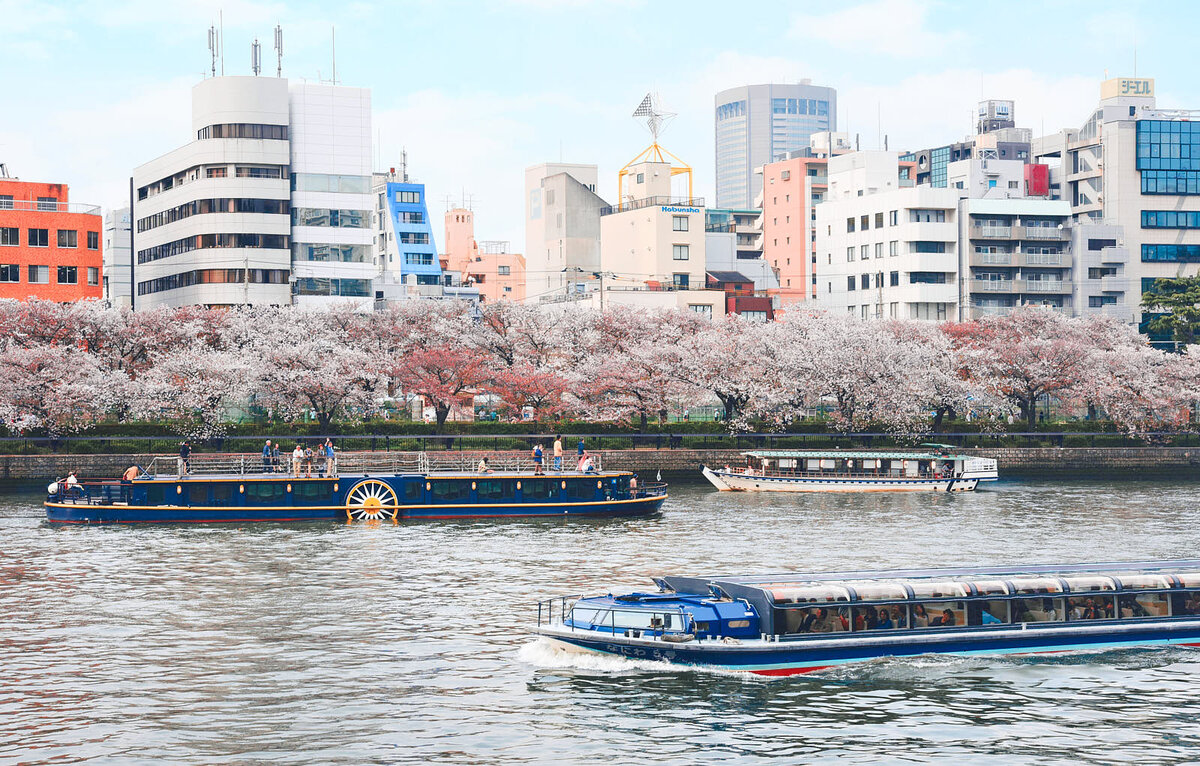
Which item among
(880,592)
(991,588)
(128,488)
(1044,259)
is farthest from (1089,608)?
(1044,259)

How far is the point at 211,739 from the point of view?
2717 centimetres

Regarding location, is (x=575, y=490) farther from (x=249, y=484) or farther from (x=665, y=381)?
(x=665, y=381)

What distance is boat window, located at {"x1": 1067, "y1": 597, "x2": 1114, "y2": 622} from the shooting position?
35312 mm

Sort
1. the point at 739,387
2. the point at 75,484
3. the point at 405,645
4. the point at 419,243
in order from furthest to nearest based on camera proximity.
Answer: the point at 419,243
the point at 739,387
the point at 75,484
the point at 405,645

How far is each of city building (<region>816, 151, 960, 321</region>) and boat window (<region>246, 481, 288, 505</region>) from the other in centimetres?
7537

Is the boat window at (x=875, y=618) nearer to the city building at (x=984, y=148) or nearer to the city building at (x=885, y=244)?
the city building at (x=885, y=244)

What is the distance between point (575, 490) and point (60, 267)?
220 ft

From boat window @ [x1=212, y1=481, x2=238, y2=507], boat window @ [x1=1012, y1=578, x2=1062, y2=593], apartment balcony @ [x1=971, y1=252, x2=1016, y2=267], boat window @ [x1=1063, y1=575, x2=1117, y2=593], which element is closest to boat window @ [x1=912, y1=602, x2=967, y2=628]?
boat window @ [x1=1012, y1=578, x2=1062, y2=593]

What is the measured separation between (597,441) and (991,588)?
200 ft

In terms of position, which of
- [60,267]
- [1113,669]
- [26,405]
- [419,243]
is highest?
[419,243]

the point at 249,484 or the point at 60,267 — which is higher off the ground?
the point at 60,267

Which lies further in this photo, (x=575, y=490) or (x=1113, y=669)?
(x=575, y=490)

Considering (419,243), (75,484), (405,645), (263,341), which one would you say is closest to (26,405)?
(263,341)

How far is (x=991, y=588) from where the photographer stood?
114 feet
